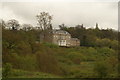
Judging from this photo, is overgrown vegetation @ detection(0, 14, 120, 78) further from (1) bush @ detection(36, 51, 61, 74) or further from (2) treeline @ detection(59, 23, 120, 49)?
(2) treeline @ detection(59, 23, 120, 49)

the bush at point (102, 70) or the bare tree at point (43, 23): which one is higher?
the bare tree at point (43, 23)

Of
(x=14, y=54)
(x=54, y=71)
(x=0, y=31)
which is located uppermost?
(x=0, y=31)

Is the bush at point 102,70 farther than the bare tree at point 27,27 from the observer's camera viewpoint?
No

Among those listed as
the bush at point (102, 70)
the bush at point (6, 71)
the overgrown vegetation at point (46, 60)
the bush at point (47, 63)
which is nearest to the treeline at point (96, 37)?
the overgrown vegetation at point (46, 60)

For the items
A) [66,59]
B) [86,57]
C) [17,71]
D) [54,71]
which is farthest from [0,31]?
[86,57]

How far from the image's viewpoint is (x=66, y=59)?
9766 mm

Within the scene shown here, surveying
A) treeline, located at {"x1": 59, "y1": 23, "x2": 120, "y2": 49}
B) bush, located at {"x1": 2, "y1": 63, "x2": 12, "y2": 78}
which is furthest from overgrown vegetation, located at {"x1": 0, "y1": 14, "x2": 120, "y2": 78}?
treeline, located at {"x1": 59, "y1": 23, "x2": 120, "y2": 49}

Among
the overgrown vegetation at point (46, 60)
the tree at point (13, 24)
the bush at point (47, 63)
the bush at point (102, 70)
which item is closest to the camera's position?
the bush at point (102, 70)

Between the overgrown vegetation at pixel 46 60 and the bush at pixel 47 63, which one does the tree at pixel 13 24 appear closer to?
the overgrown vegetation at pixel 46 60

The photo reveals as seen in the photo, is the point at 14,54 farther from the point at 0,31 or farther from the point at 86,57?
the point at 86,57

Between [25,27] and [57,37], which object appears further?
[57,37]

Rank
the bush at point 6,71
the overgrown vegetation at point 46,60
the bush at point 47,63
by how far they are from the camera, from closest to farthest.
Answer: the bush at point 6,71 < the overgrown vegetation at point 46,60 < the bush at point 47,63

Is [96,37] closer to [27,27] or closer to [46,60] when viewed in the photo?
[27,27]

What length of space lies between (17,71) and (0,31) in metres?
1.81
